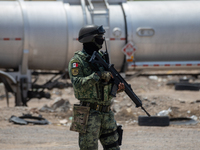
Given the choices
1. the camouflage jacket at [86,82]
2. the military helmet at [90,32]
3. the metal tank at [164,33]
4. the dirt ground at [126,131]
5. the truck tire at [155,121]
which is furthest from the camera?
the metal tank at [164,33]

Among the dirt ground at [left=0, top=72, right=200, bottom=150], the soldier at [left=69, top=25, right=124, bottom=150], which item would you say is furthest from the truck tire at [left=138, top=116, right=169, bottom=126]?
the soldier at [left=69, top=25, right=124, bottom=150]

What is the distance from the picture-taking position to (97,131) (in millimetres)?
3301

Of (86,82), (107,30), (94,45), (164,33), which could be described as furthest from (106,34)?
(86,82)

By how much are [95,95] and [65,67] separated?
210 inches

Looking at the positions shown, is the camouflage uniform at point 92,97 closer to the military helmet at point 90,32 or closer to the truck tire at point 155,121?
the military helmet at point 90,32

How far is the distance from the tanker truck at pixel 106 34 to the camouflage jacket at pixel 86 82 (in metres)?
4.71

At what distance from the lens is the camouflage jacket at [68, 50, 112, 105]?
322 centimetres

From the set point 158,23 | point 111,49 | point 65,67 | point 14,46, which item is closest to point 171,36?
point 158,23

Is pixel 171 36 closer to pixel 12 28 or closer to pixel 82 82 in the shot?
pixel 12 28

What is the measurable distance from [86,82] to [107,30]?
5.00 meters

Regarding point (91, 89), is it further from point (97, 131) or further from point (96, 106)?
point (97, 131)

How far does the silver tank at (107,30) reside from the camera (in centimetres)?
796

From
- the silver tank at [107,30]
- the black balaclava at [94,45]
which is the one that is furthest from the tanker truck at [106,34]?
the black balaclava at [94,45]

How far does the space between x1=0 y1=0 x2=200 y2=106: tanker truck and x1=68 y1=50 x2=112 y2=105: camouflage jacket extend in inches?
186
